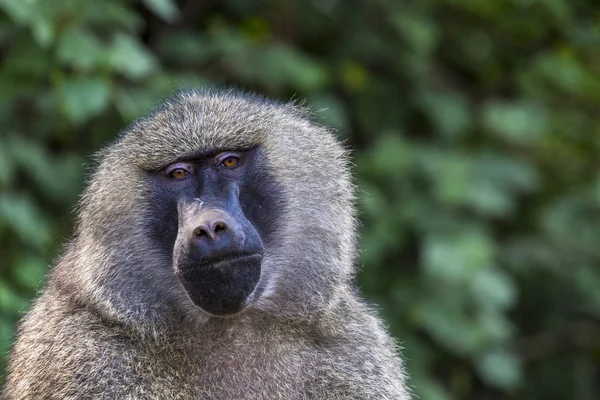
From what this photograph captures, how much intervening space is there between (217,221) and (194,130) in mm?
404

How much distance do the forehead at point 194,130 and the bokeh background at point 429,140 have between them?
1.13m

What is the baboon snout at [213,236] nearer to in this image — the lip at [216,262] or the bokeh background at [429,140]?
the lip at [216,262]

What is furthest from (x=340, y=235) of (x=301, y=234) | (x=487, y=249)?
(x=487, y=249)

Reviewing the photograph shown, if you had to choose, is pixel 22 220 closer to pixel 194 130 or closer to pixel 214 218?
pixel 194 130

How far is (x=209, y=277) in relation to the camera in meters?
2.65

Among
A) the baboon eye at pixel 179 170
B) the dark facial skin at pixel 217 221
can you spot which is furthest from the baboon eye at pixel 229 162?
the baboon eye at pixel 179 170

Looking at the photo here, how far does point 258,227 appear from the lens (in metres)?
2.90

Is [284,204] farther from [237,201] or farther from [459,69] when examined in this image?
[459,69]

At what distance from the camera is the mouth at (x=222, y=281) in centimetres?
264

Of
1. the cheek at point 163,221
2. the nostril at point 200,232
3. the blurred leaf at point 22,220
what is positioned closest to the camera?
the nostril at point 200,232

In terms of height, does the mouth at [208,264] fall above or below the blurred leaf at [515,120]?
below

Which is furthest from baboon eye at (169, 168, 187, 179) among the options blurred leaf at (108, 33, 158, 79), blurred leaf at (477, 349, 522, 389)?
blurred leaf at (477, 349, 522, 389)

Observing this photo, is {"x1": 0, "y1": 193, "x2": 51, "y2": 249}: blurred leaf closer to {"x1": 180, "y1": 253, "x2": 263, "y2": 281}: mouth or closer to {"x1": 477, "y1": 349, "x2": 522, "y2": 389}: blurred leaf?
{"x1": 180, "y1": 253, "x2": 263, "y2": 281}: mouth

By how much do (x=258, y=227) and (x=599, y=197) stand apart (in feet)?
11.0
